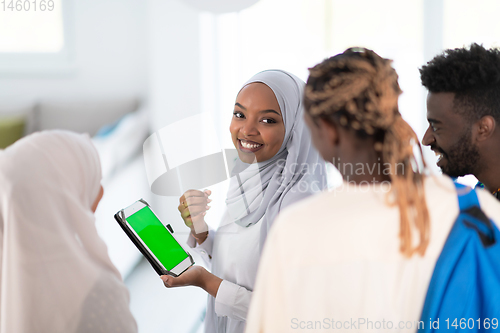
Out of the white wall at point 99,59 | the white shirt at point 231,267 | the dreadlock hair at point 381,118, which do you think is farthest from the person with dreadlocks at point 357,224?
the white wall at point 99,59

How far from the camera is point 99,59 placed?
114cm

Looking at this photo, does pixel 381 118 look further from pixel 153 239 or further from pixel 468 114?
pixel 153 239

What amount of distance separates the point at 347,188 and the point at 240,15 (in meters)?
1.33

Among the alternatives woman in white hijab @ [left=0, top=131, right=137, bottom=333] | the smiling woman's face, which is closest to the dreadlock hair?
the smiling woman's face

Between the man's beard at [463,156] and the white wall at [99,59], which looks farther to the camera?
the white wall at [99,59]

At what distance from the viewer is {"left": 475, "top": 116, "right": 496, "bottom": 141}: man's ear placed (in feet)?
2.96

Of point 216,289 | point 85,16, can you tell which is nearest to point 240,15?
point 85,16

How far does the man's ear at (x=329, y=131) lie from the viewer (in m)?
0.57

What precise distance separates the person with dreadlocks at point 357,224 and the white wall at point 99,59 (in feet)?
2.56

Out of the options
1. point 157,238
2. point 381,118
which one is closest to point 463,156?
point 381,118

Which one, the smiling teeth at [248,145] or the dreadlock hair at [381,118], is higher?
the dreadlock hair at [381,118]

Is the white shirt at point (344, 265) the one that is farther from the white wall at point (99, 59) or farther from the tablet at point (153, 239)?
the white wall at point (99, 59)

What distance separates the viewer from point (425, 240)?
0.57m

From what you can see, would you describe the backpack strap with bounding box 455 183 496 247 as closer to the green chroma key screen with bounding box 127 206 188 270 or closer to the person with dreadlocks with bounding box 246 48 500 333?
the person with dreadlocks with bounding box 246 48 500 333
